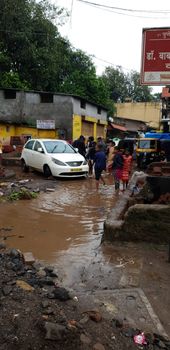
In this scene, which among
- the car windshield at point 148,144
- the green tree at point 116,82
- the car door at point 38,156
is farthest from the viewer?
the green tree at point 116,82

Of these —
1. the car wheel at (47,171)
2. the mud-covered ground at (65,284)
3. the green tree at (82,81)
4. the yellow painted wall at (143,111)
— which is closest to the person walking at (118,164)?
the mud-covered ground at (65,284)

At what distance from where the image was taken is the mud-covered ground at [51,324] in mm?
3332

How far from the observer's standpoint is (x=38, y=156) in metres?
16.2

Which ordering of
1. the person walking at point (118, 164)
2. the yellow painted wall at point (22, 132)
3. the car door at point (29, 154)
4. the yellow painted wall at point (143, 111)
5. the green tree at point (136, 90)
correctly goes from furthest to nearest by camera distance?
the green tree at point (136, 90), the yellow painted wall at point (143, 111), the yellow painted wall at point (22, 132), the car door at point (29, 154), the person walking at point (118, 164)

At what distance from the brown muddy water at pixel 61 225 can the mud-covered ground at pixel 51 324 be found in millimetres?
1248

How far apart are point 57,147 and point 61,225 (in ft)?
26.7

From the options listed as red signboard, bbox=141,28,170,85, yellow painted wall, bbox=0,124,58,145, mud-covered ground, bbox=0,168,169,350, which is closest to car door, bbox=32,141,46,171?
mud-covered ground, bbox=0,168,169,350

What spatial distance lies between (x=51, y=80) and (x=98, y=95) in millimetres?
5410

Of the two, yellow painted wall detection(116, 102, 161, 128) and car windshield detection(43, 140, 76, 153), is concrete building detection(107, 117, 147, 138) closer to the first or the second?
yellow painted wall detection(116, 102, 161, 128)

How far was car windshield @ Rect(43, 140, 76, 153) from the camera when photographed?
1603 centimetres

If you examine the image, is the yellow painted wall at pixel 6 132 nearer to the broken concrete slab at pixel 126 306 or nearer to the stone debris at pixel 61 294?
the broken concrete slab at pixel 126 306

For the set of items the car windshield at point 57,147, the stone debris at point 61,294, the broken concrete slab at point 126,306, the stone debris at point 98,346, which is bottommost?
the broken concrete slab at point 126,306

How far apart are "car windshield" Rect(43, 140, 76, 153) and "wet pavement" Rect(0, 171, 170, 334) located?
5071 mm

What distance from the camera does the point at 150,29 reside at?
22.1 ft
